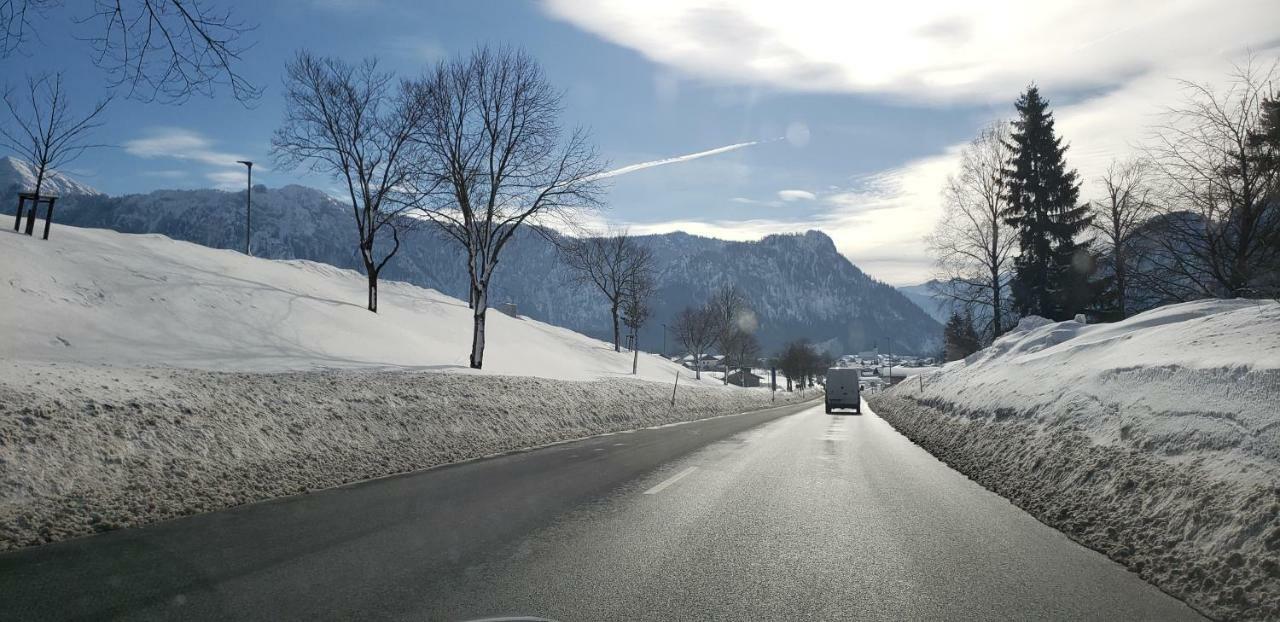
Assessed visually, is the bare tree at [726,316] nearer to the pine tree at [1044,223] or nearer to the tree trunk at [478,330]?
the pine tree at [1044,223]

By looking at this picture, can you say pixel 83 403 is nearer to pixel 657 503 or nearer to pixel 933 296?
pixel 657 503

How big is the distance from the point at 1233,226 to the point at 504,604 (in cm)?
2160

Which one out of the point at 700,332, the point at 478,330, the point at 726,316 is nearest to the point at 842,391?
the point at 478,330

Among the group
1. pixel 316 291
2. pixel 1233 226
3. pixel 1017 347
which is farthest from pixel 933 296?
pixel 316 291

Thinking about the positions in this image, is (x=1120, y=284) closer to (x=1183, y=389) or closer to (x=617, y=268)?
(x=1183, y=389)

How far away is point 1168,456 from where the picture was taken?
6.03m

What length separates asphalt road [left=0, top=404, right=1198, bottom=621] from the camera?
3.93 meters

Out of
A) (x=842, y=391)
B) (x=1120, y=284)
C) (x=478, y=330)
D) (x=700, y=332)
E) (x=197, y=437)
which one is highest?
(x=1120, y=284)

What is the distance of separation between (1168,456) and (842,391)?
34.0 metres

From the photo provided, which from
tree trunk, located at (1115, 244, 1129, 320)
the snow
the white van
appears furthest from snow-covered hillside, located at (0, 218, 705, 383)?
tree trunk, located at (1115, 244, 1129, 320)

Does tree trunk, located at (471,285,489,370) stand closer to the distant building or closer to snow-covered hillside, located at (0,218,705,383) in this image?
snow-covered hillside, located at (0,218,705,383)

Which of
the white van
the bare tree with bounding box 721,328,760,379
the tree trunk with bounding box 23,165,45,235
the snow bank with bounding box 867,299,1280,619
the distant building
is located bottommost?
the distant building

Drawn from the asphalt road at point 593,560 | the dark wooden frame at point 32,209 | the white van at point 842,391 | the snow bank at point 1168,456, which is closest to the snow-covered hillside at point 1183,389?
the snow bank at point 1168,456

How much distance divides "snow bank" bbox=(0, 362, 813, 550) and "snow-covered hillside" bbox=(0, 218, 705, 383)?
3.36 m
